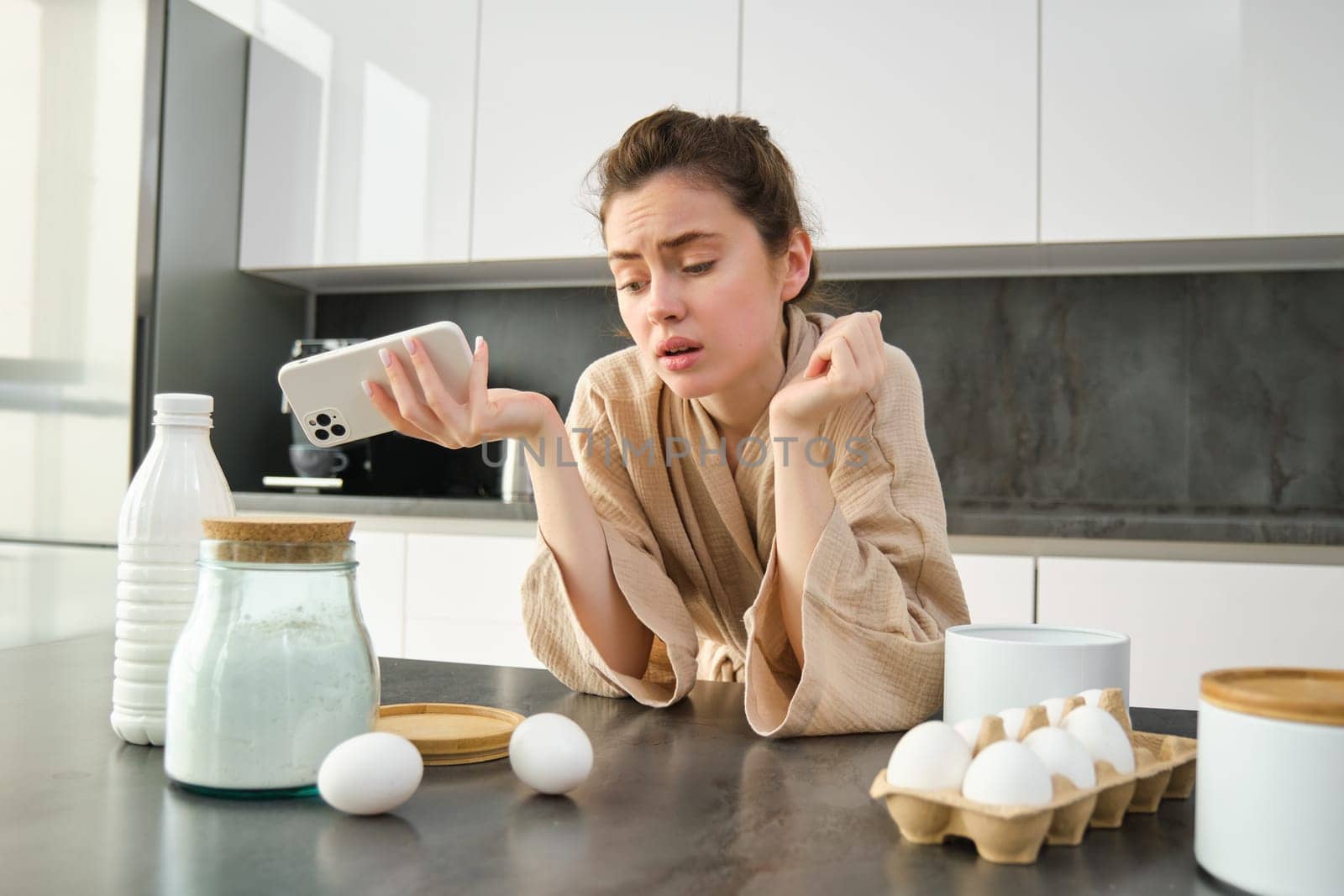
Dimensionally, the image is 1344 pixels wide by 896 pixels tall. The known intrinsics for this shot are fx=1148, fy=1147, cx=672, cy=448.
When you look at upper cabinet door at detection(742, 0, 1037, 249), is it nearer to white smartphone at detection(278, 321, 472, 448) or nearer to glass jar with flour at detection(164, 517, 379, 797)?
white smartphone at detection(278, 321, 472, 448)

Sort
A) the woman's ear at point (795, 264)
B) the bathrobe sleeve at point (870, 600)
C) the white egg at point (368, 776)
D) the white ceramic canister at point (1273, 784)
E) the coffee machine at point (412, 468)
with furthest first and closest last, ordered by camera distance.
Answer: the coffee machine at point (412, 468)
the woman's ear at point (795, 264)
the bathrobe sleeve at point (870, 600)
the white egg at point (368, 776)
the white ceramic canister at point (1273, 784)

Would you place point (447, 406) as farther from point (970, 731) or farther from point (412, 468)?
point (412, 468)

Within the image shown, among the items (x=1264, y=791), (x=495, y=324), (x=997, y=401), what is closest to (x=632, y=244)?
(x=1264, y=791)

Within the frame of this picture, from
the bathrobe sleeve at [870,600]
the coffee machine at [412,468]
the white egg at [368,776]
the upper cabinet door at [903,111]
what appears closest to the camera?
the white egg at [368,776]

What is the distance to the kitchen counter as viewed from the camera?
52 cm

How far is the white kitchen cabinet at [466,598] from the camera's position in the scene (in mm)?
2539

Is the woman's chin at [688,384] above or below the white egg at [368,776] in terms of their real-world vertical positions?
above

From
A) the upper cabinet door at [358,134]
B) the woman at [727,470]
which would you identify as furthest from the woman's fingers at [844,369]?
the upper cabinet door at [358,134]

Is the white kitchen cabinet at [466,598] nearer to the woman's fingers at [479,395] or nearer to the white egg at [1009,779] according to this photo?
the woman's fingers at [479,395]

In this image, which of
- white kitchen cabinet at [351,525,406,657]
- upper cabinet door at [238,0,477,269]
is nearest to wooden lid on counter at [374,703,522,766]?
white kitchen cabinet at [351,525,406,657]

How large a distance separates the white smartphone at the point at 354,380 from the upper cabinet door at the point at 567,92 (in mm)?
1758

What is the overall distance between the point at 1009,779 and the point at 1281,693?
13 centimetres

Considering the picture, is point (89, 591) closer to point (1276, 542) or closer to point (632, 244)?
point (632, 244)

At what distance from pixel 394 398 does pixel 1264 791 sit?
0.74m
